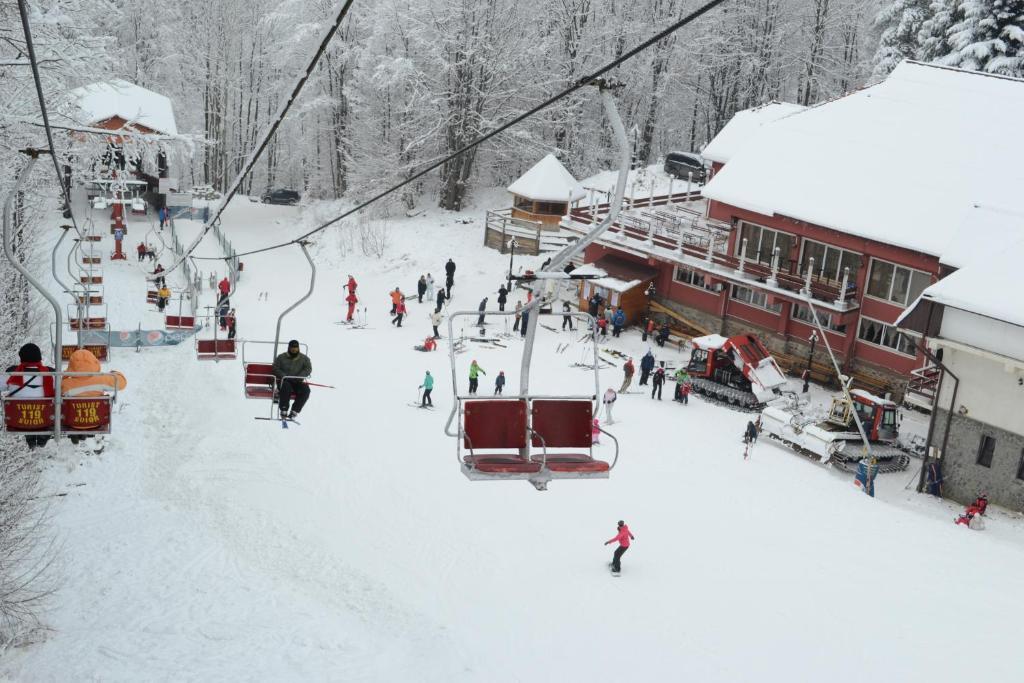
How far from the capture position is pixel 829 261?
111 ft

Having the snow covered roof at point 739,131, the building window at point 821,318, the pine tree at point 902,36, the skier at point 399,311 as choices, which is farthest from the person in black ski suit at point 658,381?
the pine tree at point 902,36

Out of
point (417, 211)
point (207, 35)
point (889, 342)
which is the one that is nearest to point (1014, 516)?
point (889, 342)

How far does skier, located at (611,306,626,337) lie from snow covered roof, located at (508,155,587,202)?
1032 cm

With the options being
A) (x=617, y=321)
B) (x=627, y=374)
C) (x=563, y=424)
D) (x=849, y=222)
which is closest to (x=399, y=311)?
(x=617, y=321)

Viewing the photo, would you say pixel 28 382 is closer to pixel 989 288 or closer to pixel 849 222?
pixel 989 288

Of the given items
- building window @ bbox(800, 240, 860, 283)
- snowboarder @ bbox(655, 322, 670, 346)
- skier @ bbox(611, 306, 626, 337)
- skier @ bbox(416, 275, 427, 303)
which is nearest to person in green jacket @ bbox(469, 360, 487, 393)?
skier @ bbox(611, 306, 626, 337)

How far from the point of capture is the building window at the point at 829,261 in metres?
33.0

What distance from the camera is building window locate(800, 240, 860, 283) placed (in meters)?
33.0

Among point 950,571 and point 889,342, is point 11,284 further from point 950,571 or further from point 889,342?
point 889,342

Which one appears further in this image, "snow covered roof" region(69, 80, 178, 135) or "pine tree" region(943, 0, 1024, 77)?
"snow covered roof" region(69, 80, 178, 135)

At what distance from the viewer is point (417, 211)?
5338 cm

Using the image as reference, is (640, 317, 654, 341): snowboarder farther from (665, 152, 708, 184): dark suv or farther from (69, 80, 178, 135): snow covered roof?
(69, 80, 178, 135): snow covered roof

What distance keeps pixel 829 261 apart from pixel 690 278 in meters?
5.31

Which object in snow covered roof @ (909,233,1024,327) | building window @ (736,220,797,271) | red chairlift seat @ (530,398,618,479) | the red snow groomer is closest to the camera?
red chairlift seat @ (530,398,618,479)
